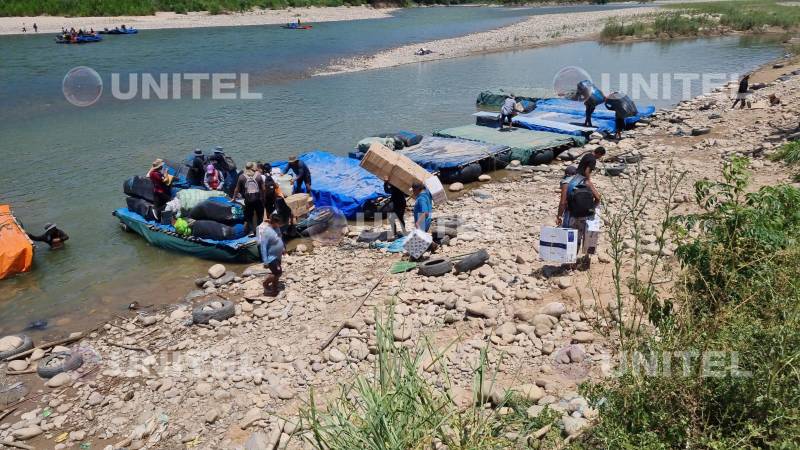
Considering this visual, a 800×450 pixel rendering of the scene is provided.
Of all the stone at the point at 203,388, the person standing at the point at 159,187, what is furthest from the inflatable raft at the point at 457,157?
the stone at the point at 203,388

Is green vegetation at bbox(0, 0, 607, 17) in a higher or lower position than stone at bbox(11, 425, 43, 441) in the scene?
higher

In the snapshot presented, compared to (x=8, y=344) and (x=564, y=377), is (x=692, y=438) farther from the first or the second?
(x=8, y=344)

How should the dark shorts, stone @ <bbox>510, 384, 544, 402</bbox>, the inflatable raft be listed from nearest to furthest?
stone @ <bbox>510, 384, 544, 402</bbox>, the dark shorts, the inflatable raft

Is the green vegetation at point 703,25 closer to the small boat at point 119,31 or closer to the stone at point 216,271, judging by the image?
the small boat at point 119,31

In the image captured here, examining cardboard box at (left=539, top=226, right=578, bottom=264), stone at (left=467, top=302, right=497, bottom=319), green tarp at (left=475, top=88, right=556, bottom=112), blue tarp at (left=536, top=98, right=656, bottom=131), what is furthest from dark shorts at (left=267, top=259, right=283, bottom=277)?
green tarp at (left=475, top=88, right=556, bottom=112)

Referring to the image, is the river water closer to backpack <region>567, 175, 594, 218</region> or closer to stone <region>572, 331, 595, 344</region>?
backpack <region>567, 175, 594, 218</region>

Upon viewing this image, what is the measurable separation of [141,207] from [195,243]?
7.27 ft

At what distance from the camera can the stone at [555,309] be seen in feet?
25.4

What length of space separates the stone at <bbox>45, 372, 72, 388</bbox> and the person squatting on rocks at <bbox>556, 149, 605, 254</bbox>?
24.3 feet

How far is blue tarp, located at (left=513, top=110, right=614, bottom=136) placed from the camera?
19297mm

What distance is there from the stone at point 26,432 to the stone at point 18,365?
68.4 inches

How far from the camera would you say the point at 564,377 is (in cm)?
663

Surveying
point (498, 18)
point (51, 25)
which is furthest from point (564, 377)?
point (498, 18)

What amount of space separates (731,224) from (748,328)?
1447 mm
